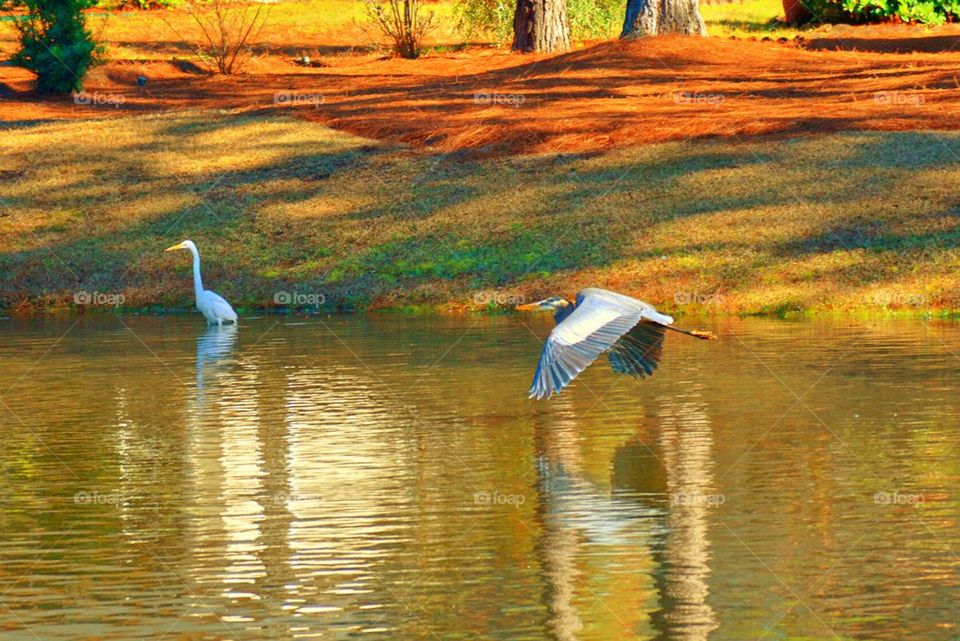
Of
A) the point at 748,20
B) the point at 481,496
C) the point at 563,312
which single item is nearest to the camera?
the point at 481,496

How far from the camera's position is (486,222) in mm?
24000

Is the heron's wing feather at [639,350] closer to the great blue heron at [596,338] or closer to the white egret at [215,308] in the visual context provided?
the great blue heron at [596,338]

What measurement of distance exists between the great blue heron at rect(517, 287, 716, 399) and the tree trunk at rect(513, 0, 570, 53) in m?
25.2

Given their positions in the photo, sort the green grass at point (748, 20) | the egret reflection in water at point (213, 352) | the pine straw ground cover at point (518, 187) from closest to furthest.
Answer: the egret reflection in water at point (213, 352)
the pine straw ground cover at point (518, 187)
the green grass at point (748, 20)

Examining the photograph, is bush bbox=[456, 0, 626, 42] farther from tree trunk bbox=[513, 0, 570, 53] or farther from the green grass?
tree trunk bbox=[513, 0, 570, 53]

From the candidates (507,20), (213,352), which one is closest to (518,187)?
(213,352)

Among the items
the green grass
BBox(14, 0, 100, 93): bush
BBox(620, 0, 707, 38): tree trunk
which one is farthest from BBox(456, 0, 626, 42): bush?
BBox(14, 0, 100, 93): bush

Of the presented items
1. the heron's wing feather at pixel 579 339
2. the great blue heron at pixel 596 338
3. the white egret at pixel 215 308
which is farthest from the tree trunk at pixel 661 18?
the heron's wing feather at pixel 579 339

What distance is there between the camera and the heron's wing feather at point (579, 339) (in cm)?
1116

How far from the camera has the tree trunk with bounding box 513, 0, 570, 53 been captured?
37.9m

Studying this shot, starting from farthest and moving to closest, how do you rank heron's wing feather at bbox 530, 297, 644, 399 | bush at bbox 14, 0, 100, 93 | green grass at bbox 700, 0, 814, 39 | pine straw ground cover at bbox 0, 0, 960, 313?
green grass at bbox 700, 0, 814, 39 < bush at bbox 14, 0, 100, 93 < pine straw ground cover at bbox 0, 0, 960, 313 < heron's wing feather at bbox 530, 297, 644, 399

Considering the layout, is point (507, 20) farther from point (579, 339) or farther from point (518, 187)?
point (579, 339)

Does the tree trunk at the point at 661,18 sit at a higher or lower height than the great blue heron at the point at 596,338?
higher

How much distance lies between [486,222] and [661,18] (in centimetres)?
1379
